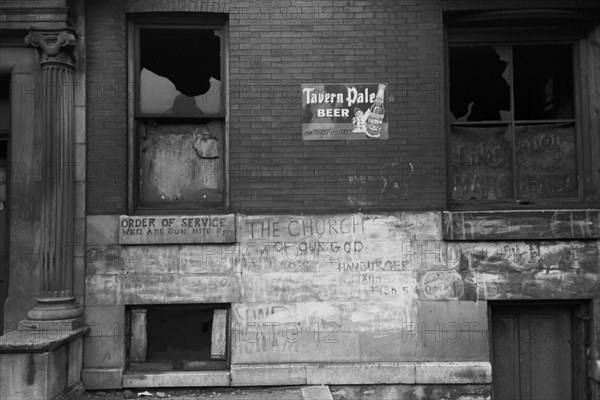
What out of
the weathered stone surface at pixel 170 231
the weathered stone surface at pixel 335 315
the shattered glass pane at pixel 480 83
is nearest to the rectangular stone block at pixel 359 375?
the weathered stone surface at pixel 335 315

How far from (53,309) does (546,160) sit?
20.4 ft

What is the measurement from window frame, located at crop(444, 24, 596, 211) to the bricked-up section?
1.02 feet

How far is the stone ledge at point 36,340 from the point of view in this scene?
518cm

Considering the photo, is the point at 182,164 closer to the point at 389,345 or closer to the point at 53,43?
the point at 53,43

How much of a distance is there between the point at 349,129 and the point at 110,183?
2.95m

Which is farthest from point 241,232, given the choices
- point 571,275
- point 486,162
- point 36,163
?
point 571,275

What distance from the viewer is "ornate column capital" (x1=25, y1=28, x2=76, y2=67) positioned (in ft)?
19.7

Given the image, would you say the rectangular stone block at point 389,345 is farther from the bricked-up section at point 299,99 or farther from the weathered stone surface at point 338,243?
the bricked-up section at point 299,99

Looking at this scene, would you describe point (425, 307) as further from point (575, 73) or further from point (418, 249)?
point (575, 73)

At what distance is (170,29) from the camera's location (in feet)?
21.5

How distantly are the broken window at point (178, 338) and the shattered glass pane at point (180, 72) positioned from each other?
96.9 inches

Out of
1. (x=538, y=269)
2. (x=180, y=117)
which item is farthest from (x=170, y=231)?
(x=538, y=269)

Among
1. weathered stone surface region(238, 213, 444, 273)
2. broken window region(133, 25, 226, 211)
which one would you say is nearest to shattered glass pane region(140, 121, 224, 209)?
broken window region(133, 25, 226, 211)

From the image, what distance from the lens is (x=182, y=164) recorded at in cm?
657
